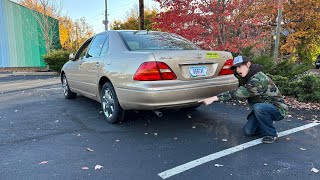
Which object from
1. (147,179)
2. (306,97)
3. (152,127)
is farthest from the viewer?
(306,97)

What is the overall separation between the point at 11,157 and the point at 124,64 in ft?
6.05

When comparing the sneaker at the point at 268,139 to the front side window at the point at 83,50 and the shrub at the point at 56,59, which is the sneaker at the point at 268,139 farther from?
the shrub at the point at 56,59

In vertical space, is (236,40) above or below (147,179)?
above

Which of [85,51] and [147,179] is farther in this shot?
[85,51]

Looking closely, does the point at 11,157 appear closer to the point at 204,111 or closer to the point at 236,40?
the point at 204,111

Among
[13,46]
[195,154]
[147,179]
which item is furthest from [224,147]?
[13,46]

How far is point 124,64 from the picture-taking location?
3.79 metres

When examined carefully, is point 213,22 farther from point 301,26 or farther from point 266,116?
point 301,26

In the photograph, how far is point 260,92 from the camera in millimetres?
3428

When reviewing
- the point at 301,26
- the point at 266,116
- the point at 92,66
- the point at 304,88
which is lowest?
the point at 266,116

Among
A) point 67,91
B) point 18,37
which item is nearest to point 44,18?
point 18,37

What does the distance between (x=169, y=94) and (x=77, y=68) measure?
2735mm

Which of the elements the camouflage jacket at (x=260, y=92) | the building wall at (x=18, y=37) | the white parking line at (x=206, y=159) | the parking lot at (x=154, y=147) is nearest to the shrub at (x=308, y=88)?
the parking lot at (x=154, y=147)

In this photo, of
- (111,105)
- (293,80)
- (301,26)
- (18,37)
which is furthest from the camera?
(301,26)
